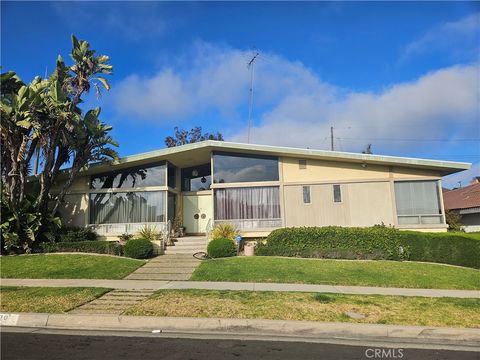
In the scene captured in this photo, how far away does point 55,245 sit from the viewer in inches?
622

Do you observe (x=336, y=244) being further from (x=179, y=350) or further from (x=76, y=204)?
(x=76, y=204)

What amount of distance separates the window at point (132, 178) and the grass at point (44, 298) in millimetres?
9567

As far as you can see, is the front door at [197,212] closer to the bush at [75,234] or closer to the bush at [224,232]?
the bush at [224,232]

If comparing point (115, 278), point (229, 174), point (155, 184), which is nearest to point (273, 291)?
point (115, 278)

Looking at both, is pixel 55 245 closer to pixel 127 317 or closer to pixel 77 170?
pixel 77 170

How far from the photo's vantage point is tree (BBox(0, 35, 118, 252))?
15328 mm

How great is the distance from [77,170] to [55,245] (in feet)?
11.6

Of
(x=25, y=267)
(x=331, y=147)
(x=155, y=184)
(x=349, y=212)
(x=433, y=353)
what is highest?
(x=331, y=147)

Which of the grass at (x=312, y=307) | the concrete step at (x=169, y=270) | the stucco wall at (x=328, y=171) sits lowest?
the grass at (x=312, y=307)

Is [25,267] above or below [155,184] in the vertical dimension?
below

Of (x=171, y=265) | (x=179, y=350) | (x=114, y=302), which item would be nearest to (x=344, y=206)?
(x=171, y=265)

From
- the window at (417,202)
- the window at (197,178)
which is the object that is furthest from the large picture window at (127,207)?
the window at (417,202)

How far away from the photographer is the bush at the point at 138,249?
15.2m

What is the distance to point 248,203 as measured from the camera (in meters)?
18.5
